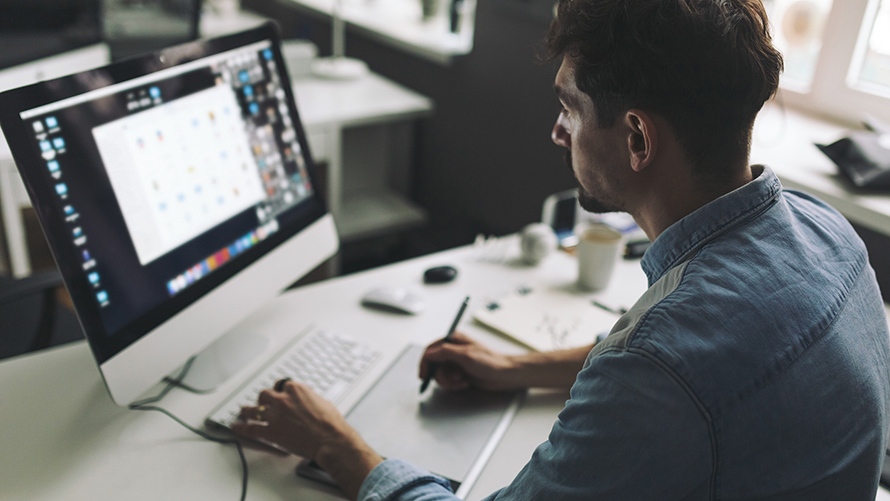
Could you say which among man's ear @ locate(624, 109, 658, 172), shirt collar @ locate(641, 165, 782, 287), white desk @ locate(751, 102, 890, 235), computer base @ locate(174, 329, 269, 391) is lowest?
computer base @ locate(174, 329, 269, 391)

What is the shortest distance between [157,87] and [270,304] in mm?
452

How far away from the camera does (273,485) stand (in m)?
0.84

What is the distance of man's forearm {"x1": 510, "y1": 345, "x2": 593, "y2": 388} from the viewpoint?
101cm

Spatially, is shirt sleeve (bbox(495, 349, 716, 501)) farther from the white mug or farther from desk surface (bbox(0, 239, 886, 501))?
the white mug

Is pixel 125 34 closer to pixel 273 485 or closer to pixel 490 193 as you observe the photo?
pixel 490 193

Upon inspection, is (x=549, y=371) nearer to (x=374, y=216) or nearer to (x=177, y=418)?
(x=177, y=418)

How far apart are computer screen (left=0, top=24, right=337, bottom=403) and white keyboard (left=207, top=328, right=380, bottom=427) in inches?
3.6

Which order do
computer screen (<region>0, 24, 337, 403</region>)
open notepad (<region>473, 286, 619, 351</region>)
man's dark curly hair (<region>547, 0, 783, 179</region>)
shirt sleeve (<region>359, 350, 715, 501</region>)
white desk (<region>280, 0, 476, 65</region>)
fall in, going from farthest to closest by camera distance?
white desk (<region>280, 0, 476, 65</region>) → open notepad (<region>473, 286, 619, 351</region>) → computer screen (<region>0, 24, 337, 403</region>) → man's dark curly hair (<region>547, 0, 783, 179</region>) → shirt sleeve (<region>359, 350, 715, 501</region>)

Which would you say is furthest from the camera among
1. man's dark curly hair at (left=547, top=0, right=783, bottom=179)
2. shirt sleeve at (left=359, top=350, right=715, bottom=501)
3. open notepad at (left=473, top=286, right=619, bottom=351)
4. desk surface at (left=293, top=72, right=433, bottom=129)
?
desk surface at (left=293, top=72, right=433, bottom=129)

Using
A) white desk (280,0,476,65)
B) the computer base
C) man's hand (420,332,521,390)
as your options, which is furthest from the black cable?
white desk (280,0,476,65)

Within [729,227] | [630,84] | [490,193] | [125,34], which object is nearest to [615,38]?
[630,84]

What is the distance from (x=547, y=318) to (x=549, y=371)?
20 cm

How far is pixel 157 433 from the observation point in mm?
908

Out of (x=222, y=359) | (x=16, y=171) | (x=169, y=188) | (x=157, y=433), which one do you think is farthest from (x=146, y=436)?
(x=16, y=171)
